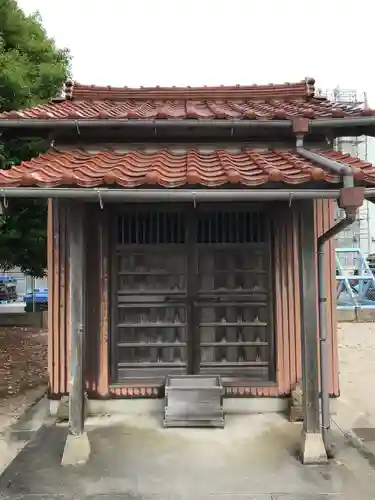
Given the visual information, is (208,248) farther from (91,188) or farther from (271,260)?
(91,188)

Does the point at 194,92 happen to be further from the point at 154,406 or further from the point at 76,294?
the point at 154,406

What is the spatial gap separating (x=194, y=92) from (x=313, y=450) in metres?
5.07

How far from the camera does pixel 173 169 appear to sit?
4.22m

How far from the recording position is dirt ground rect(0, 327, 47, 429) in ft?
21.7

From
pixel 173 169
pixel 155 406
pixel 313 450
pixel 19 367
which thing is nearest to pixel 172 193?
pixel 173 169

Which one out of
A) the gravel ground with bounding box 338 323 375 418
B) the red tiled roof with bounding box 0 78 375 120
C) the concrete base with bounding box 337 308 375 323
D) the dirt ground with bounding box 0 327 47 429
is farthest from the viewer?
the concrete base with bounding box 337 308 375 323

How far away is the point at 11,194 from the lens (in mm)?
3701

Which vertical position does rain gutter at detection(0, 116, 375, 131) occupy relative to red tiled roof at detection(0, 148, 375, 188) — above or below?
above

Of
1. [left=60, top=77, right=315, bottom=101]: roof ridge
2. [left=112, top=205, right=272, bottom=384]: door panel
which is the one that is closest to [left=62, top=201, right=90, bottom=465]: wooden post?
[left=112, top=205, right=272, bottom=384]: door panel

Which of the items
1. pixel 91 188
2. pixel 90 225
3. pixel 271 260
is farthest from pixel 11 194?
pixel 271 260

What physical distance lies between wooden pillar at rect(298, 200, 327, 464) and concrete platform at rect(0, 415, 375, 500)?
12.6 inches

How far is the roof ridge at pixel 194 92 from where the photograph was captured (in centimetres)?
654

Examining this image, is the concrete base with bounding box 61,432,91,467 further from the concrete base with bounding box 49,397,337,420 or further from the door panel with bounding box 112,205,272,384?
the door panel with bounding box 112,205,272,384

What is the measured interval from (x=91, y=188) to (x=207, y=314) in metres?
2.54
